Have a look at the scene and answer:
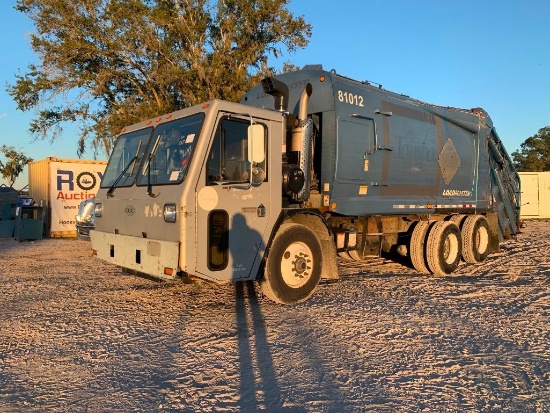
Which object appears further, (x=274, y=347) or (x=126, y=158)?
(x=126, y=158)

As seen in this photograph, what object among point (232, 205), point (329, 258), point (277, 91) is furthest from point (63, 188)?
point (232, 205)

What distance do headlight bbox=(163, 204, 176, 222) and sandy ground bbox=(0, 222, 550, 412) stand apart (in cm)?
131

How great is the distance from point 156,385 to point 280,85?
4.81 metres

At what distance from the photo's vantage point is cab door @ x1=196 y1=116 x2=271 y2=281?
18.4 feet

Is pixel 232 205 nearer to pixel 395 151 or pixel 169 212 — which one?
pixel 169 212

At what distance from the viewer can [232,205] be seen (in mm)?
5863

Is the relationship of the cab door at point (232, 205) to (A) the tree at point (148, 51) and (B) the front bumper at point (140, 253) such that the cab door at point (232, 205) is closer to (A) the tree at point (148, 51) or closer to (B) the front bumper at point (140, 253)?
(B) the front bumper at point (140, 253)

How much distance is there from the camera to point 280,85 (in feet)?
23.8

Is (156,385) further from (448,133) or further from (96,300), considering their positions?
(448,133)

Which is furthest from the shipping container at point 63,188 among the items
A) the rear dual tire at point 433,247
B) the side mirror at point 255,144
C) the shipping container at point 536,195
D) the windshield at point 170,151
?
the shipping container at point 536,195

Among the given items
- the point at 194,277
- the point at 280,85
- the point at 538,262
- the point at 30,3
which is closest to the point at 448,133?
the point at 538,262

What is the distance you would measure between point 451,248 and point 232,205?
19.5 feet

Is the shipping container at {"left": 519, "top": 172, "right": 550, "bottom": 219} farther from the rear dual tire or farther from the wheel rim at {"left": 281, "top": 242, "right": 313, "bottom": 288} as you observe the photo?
the wheel rim at {"left": 281, "top": 242, "right": 313, "bottom": 288}

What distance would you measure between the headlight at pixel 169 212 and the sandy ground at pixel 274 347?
1.31 m
